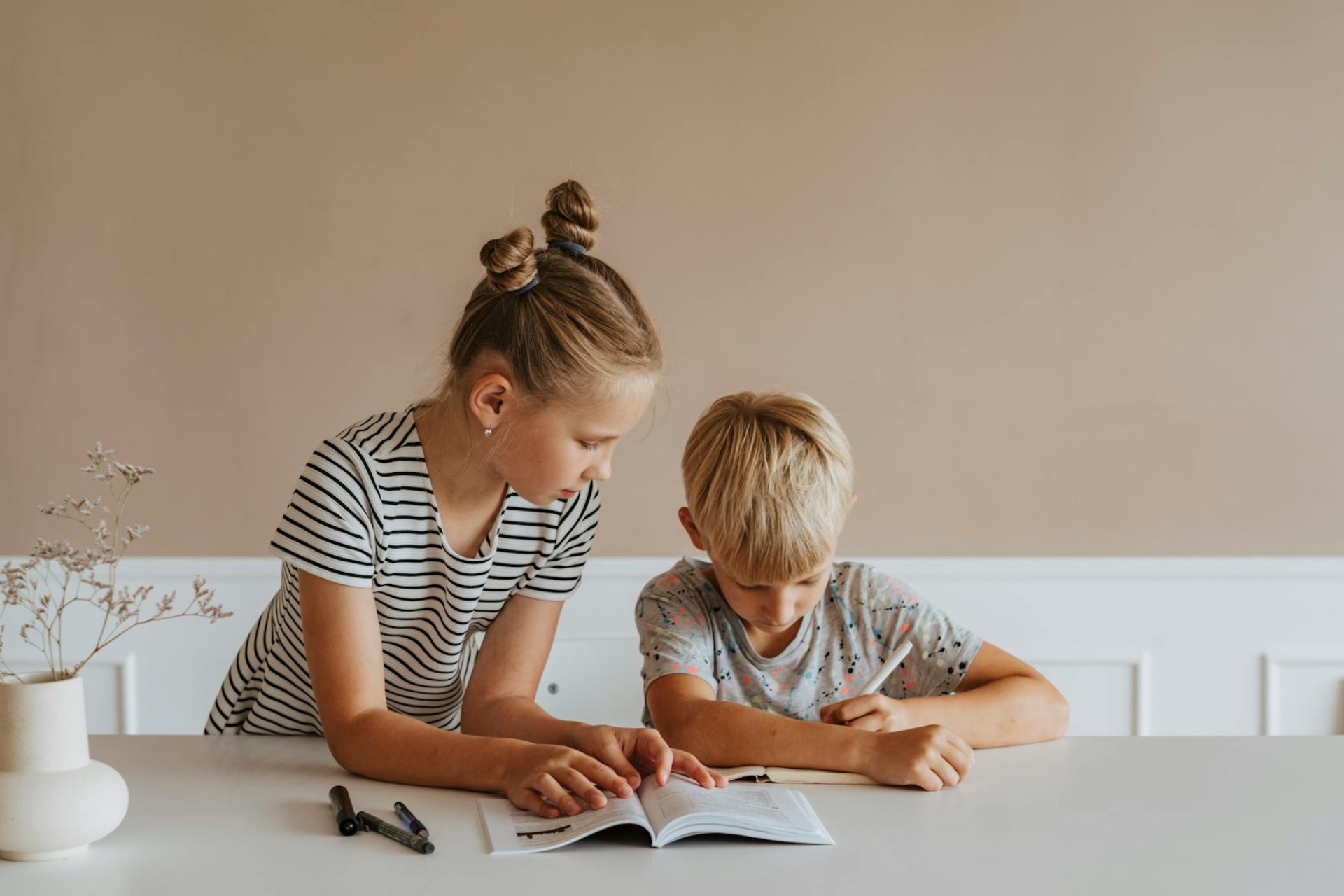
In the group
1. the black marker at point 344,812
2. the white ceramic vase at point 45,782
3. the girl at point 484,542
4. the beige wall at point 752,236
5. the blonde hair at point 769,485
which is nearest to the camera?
the white ceramic vase at point 45,782

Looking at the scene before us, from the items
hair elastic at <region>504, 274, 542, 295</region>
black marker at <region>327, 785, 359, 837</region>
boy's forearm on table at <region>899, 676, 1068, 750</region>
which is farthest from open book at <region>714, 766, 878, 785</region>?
hair elastic at <region>504, 274, 542, 295</region>

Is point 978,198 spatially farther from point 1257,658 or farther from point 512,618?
point 512,618

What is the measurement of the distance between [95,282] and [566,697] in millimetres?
1437

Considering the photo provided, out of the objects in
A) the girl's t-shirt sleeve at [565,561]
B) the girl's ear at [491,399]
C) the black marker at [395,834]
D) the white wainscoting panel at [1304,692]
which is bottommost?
the white wainscoting panel at [1304,692]

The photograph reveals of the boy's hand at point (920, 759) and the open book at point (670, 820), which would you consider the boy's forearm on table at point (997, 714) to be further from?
the open book at point (670, 820)

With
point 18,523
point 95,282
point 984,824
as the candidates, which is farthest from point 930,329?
A: point 18,523

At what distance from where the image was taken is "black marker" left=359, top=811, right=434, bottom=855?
38.0 inches

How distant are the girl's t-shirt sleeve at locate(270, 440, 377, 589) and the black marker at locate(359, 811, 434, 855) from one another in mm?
265

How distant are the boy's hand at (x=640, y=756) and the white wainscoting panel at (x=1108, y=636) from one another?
1246mm

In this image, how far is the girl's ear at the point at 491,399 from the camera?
126cm

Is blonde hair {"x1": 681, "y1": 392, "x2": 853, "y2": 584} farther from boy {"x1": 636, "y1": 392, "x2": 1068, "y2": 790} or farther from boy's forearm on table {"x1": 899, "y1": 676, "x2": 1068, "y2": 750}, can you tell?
boy's forearm on table {"x1": 899, "y1": 676, "x2": 1068, "y2": 750}

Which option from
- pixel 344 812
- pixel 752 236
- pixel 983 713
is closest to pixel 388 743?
pixel 344 812

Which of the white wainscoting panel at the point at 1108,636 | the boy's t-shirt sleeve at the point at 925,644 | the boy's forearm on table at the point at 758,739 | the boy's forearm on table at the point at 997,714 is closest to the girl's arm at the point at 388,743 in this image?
the boy's forearm on table at the point at 758,739

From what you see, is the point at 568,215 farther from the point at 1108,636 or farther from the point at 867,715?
the point at 1108,636
